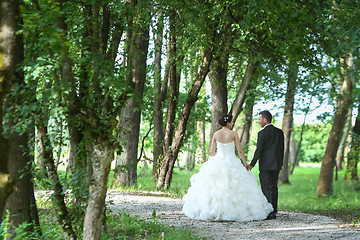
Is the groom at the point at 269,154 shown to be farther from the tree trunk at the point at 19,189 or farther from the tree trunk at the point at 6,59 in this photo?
the tree trunk at the point at 6,59

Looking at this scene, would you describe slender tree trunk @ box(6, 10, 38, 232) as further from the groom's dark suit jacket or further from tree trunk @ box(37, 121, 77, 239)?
the groom's dark suit jacket

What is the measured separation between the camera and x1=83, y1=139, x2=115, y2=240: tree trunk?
209 inches

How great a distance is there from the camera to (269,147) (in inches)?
379

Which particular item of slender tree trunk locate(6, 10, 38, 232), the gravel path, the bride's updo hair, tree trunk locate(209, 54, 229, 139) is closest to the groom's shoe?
the gravel path

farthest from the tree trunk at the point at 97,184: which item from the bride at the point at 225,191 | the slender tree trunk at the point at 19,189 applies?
the bride at the point at 225,191

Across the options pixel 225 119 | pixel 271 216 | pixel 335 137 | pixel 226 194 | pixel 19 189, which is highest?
pixel 335 137

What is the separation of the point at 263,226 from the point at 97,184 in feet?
14.6

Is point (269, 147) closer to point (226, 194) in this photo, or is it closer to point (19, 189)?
point (226, 194)

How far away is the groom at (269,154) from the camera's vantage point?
9505 mm

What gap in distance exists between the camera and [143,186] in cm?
1558

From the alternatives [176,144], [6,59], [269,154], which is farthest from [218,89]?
[6,59]

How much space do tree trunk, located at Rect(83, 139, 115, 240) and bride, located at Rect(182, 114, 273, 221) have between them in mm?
4426

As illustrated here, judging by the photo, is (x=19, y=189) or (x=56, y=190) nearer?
(x=56, y=190)

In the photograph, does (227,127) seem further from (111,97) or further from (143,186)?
(143,186)
